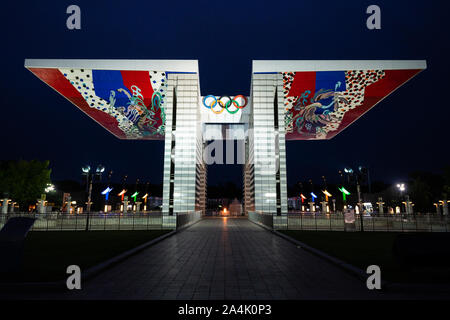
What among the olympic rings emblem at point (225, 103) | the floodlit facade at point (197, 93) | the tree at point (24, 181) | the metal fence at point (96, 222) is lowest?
the metal fence at point (96, 222)

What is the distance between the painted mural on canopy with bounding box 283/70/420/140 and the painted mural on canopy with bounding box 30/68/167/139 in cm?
1957

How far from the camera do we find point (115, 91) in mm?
38812

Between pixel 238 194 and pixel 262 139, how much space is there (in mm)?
108172

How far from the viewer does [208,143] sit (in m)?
75.8

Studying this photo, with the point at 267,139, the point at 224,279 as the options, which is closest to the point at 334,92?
the point at 267,139

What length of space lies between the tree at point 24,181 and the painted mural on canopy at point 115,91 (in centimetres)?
1324

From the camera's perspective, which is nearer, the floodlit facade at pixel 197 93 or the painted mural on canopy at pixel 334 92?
the floodlit facade at pixel 197 93

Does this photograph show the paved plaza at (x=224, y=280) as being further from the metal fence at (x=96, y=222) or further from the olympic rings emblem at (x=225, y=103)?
the olympic rings emblem at (x=225, y=103)

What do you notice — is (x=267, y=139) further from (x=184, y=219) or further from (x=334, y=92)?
(x=184, y=219)

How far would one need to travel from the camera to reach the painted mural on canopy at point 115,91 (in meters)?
35.9

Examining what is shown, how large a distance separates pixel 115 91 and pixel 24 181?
888 inches

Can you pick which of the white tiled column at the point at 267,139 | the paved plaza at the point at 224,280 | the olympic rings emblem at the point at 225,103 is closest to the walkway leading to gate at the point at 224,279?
the paved plaza at the point at 224,280
